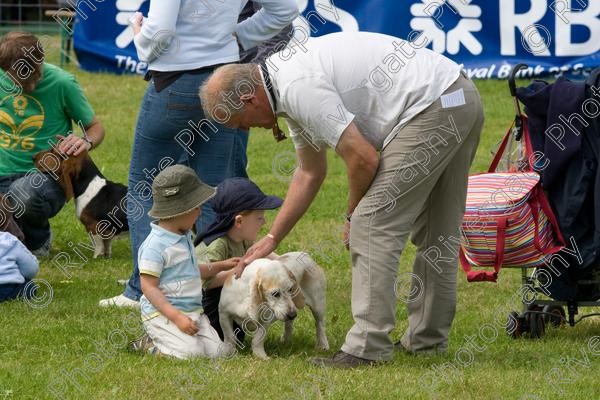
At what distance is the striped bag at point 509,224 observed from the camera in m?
5.66

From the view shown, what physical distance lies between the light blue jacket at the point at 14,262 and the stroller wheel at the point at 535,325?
2.81m

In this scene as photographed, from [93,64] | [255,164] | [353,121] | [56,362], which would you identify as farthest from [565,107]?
[93,64]

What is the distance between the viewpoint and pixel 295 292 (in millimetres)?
5328

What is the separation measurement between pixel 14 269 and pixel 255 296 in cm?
198

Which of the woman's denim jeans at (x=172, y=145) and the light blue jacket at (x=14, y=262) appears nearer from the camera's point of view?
the woman's denim jeans at (x=172, y=145)

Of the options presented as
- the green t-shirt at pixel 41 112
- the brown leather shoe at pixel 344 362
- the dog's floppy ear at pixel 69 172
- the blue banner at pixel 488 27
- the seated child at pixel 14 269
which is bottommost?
the blue banner at pixel 488 27

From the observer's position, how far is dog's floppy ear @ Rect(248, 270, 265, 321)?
515 cm

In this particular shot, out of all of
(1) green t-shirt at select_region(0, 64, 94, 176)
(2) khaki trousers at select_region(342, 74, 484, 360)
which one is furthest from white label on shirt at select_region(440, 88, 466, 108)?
(1) green t-shirt at select_region(0, 64, 94, 176)

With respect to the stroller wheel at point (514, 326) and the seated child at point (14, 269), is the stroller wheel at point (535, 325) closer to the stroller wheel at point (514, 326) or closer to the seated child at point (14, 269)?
the stroller wheel at point (514, 326)

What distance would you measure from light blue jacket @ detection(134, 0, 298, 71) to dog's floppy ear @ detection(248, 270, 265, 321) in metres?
1.38

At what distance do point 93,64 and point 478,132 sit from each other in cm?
1072

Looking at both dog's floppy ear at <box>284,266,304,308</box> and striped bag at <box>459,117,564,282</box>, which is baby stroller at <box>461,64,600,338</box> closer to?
striped bag at <box>459,117,564,282</box>

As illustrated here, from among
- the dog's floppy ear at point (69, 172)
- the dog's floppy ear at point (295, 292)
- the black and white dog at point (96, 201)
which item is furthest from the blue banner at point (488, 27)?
the dog's floppy ear at point (295, 292)

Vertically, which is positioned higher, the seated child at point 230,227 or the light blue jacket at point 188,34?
the light blue jacket at point 188,34
